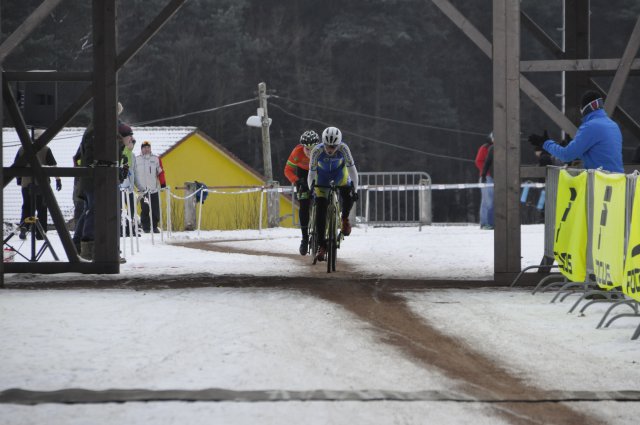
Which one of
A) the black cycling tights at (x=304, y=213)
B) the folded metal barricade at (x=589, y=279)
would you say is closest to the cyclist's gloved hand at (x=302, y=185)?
the black cycling tights at (x=304, y=213)

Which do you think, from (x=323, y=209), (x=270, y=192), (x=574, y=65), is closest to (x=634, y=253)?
(x=574, y=65)

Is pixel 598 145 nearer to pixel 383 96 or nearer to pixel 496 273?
pixel 496 273

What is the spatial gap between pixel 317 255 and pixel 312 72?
5345 cm

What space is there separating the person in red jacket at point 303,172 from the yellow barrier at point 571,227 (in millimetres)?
4827

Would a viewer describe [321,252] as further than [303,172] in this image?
No

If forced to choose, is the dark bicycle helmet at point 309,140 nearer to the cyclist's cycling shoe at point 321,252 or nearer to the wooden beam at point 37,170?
the cyclist's cycling shoe at point 321,252

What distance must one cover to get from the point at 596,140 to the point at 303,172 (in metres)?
5.41

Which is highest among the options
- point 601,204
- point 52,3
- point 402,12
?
point 402,12

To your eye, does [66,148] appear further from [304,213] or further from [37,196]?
[304,213]

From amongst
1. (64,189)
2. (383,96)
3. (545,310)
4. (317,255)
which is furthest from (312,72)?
(545,310)

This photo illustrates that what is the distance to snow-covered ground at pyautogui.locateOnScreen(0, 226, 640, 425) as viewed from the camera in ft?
22.1

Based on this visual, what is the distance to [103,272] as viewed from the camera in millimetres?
15039

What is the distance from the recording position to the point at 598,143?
502 inches

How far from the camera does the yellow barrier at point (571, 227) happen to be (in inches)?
458
